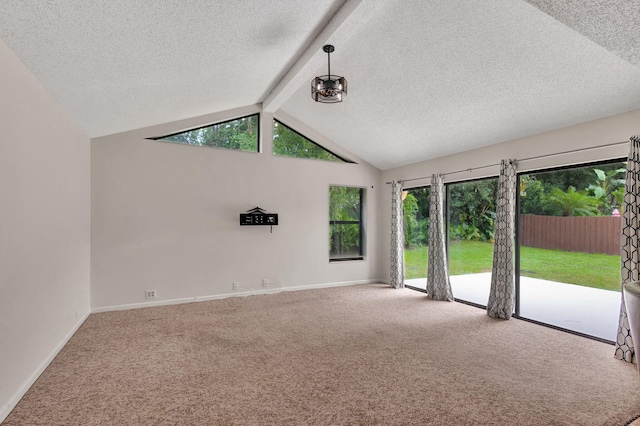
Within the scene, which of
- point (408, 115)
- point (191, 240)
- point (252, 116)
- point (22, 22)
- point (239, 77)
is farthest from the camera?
point (252, 116)

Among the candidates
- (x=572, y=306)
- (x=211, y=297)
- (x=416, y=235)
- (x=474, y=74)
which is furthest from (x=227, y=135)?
(x=572, y=306)

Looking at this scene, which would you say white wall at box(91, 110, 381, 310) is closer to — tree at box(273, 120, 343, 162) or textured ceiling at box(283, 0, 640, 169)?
tree at box(273, 120, 343, 162)

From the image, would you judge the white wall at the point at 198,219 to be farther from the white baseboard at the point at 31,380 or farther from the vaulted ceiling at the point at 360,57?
the white baseboard at the point at 31,380

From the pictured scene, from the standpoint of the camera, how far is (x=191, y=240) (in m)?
4.96

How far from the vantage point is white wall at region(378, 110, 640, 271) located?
3.30 m

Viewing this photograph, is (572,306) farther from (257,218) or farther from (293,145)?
(293,145)

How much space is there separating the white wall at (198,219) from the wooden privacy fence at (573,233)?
3075 mm

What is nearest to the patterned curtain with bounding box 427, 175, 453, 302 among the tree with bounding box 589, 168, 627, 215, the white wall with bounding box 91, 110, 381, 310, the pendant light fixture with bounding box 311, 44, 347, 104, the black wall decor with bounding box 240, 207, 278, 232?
the white wall with bounding box 91, 110, 381, 310

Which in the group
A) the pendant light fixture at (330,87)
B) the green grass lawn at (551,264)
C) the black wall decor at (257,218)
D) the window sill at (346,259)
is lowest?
the window sill at (346,259)

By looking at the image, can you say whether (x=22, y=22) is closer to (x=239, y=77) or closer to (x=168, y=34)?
(x=168, y=34)

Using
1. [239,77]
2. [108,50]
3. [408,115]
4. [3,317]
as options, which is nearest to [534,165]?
[408,115]

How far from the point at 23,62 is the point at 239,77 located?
6.37 feet

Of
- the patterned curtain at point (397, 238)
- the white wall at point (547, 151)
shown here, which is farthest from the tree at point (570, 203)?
→ the patterned curtain at point (397, 238)

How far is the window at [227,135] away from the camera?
16.5 ft
